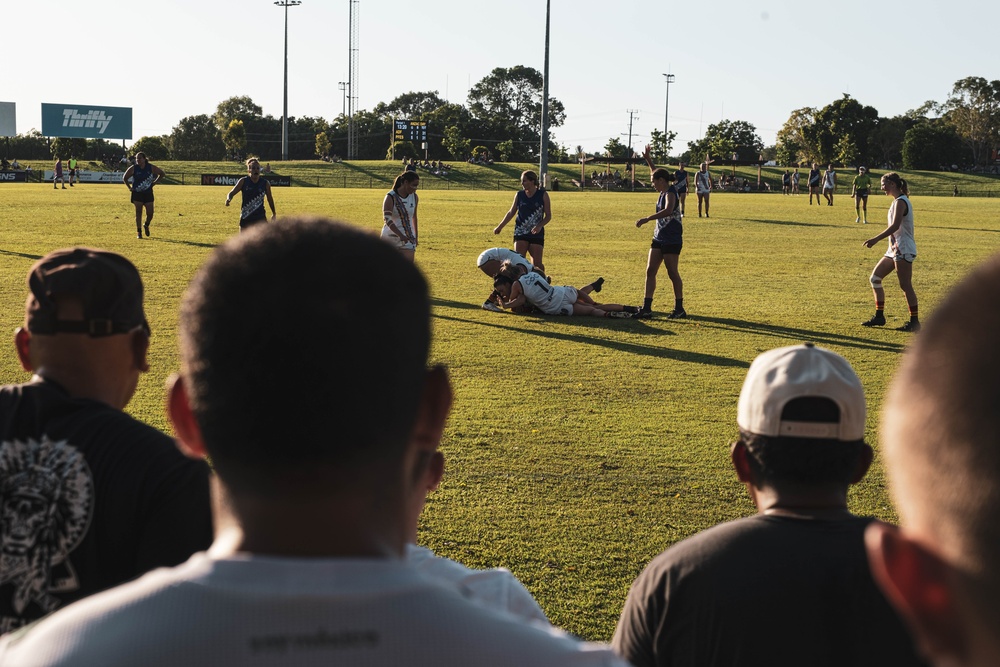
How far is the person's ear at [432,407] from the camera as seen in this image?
5.17ft

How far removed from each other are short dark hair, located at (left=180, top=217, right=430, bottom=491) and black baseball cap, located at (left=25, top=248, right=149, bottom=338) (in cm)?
145

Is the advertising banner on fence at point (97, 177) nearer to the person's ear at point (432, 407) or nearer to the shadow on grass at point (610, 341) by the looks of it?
the shadow on grass at point (610, 341)

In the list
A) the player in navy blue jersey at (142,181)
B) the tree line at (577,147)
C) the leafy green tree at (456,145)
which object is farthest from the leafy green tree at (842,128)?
the player in navy blue jersey at (142,181)

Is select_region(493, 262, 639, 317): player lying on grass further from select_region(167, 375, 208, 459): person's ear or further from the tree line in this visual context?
the tree line

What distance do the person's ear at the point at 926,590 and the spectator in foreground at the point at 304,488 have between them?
0.37m

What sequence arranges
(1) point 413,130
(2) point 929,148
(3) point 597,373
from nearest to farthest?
(3) point 597,373 < (1) point 413,130 < (2) point 929,148

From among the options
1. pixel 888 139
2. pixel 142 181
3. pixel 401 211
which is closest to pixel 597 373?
pixel 401 211

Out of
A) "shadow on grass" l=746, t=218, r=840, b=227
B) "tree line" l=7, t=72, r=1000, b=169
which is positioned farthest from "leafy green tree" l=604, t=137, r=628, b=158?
"shadow on grass" l=746, t=218, r=840, b=227

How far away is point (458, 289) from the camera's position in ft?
58.5

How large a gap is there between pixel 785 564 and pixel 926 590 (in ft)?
4.99

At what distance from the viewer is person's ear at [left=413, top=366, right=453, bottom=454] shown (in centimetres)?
158

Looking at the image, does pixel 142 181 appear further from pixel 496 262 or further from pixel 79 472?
pixel 79 472

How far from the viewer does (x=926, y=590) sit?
1.10m

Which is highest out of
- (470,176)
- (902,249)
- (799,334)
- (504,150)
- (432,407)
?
(504,150)
